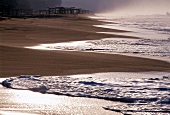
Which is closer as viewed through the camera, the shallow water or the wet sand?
the wet sand

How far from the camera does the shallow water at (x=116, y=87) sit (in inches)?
235

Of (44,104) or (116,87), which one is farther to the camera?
(116,87)

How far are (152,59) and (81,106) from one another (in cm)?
663

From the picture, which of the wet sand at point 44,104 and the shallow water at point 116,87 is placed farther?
the shallow water at point 116,87

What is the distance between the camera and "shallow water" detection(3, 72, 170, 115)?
596cm

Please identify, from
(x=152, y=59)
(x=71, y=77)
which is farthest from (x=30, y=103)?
(x=152, y=59)

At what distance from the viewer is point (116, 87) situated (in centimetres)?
725

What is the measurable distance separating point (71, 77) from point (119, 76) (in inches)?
42.7

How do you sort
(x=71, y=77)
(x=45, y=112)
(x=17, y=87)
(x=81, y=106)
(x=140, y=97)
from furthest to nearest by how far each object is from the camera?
(x=71, y=77), (x=17, y=87), (x=140, y=97), (x=81, y=106), (x=45, y=112)

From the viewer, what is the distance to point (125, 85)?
7.48m

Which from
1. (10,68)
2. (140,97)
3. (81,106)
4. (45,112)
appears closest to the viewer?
(45,112)

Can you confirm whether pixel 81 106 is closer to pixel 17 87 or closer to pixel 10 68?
pixel 17 87

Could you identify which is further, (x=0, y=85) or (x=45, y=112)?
(x=0, y=85)

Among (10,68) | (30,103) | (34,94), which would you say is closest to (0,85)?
(34,94)
